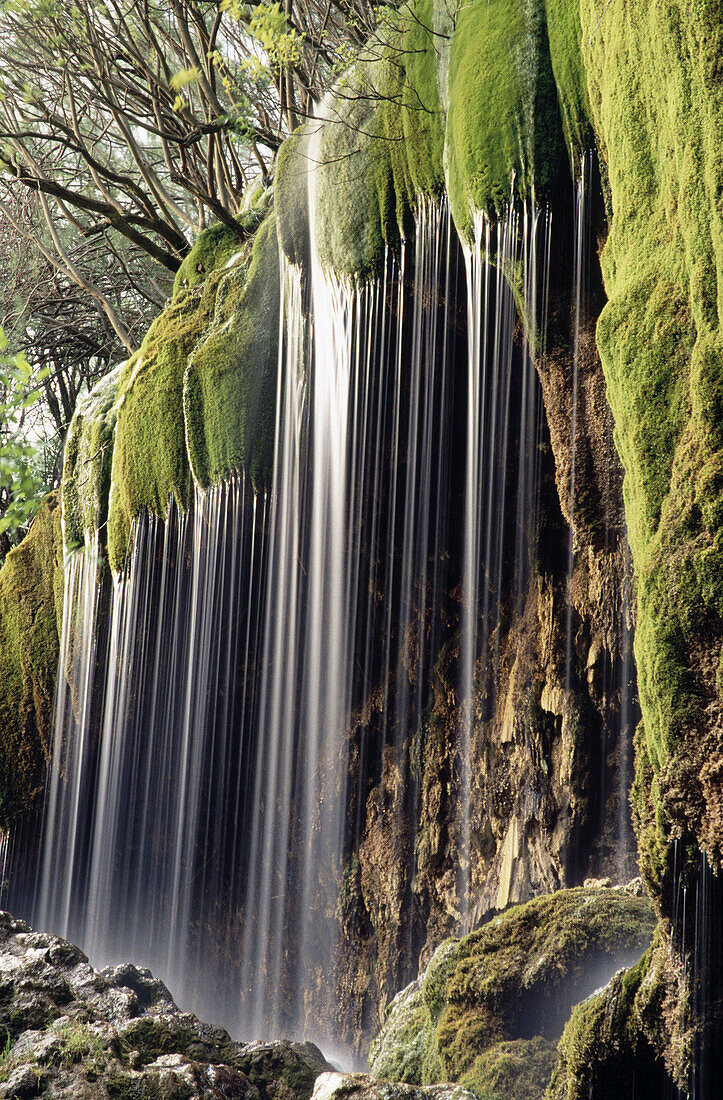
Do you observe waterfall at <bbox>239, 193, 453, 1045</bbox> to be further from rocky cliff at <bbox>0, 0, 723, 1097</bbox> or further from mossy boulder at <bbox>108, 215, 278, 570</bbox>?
mossy boulder at <bbox>108, 215, 278, 570</bbox>

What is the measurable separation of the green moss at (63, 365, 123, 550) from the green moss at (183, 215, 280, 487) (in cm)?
200

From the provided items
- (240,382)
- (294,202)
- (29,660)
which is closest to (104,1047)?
(240,382)

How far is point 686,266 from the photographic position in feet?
10.4

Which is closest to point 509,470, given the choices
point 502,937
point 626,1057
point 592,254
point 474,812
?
point 592,254

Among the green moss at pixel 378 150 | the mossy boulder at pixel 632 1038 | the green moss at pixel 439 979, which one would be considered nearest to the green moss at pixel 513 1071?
the mossy boulder at pixel 632 1038

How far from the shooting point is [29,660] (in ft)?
31.8

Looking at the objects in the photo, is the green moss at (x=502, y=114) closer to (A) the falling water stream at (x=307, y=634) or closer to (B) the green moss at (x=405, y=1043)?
(A) the falling water stream at (x=307, y=634)

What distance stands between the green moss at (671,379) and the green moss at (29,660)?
7.67 meters

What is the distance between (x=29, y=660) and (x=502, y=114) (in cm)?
756

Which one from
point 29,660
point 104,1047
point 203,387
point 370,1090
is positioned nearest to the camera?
point 370,1090

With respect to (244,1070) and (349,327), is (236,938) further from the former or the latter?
(349,327)

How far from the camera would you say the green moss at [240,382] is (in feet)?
23.3

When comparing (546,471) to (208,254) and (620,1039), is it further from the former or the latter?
(208,254)

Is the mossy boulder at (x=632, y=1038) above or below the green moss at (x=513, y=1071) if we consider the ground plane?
above
